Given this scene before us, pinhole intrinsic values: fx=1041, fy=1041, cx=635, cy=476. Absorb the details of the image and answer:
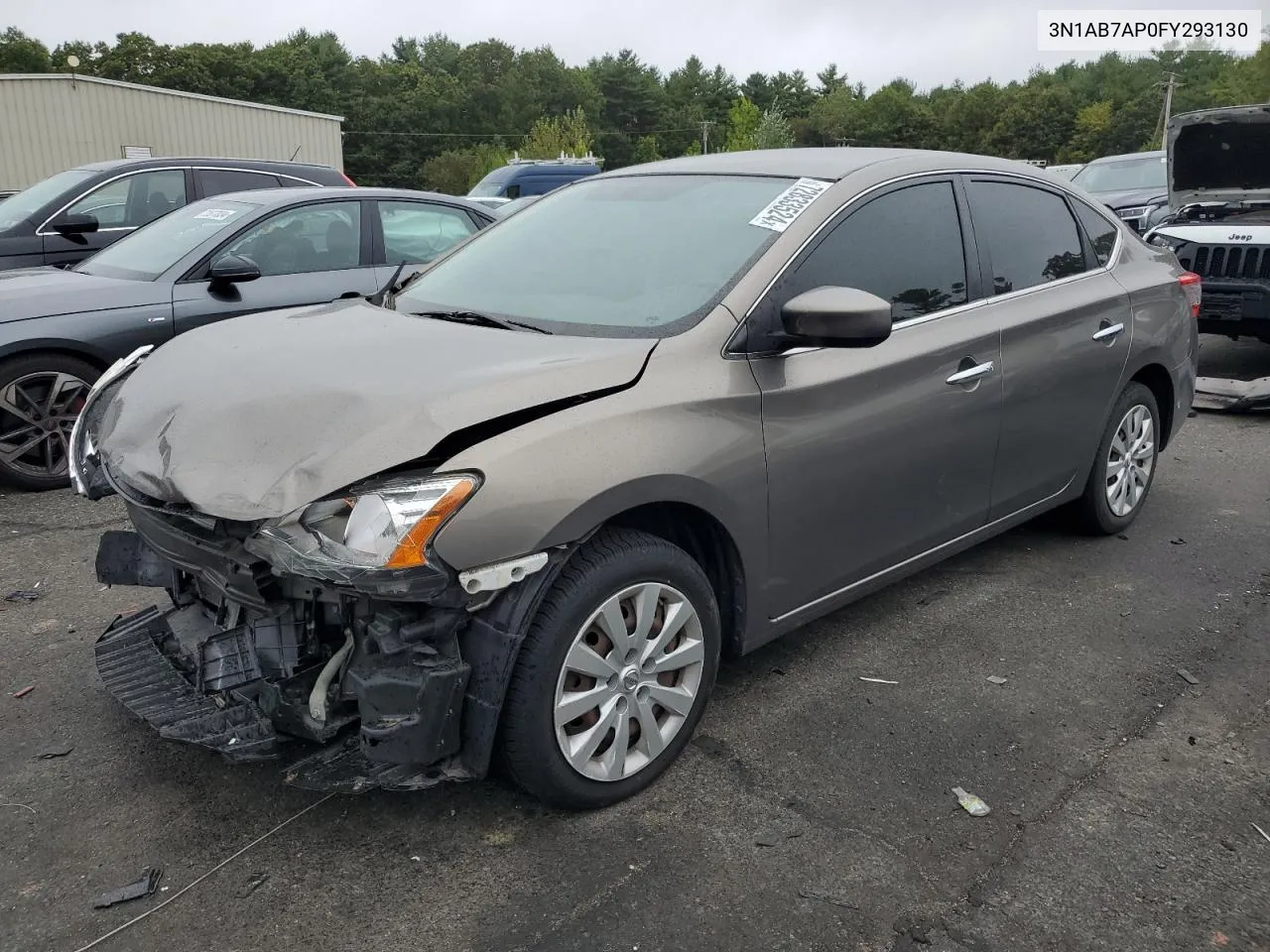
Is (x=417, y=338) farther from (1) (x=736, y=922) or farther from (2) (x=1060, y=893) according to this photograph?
(2) (x=1060, y=893)

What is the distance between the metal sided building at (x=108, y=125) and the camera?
27781mm

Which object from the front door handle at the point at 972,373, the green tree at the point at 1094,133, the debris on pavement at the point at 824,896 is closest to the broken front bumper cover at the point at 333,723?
the debris on pavement at the point at 824,896

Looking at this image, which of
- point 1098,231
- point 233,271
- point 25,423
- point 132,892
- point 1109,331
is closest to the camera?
point 132,892

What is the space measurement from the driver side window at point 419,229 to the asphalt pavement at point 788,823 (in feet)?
10.7

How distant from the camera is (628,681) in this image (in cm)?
275

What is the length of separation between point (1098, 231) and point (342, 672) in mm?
3765

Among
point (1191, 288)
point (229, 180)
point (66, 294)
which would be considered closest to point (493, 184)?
point (229, 180)

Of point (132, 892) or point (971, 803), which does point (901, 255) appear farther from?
point (132, 892)

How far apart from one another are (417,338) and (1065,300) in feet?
8.57

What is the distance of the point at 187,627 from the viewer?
2.94 meters

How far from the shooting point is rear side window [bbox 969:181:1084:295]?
12.8ft

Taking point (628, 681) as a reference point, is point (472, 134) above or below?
above

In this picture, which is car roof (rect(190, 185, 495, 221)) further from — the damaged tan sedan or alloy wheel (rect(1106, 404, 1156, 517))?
alloy wheel (rect(1106, 404, 1156, 517))

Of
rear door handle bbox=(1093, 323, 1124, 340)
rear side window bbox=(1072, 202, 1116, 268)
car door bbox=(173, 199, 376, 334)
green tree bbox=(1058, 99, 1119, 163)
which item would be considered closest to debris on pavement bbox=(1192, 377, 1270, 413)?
rear side window bbox=(1072, 202, 1116, 268)
